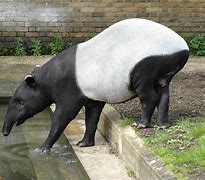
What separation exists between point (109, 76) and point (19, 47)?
7.34 m

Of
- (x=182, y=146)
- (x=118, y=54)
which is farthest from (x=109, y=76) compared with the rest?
(x=182, y=146)

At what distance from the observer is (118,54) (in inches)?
273

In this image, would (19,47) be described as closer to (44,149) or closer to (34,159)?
(44,149)

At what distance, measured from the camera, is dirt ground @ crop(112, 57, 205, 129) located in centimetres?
774

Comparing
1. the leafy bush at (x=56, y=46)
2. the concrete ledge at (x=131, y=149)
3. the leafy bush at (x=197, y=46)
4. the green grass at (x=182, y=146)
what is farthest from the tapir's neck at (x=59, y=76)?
the leafy bush at (x=197, y=46)

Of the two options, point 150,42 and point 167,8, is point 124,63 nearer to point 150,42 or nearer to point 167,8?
point 150,42

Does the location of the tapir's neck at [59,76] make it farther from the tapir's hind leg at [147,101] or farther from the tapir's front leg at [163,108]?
the tapir's front leg at [163,108]

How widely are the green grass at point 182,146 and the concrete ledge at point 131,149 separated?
84 mm

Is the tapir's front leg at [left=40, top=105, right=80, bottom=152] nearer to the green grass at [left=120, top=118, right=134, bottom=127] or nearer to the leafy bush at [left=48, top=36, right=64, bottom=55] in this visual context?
the green grass at [left=120, top=118, right=134, bottom=127]

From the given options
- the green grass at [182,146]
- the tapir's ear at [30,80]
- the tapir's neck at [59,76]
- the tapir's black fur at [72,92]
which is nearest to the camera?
the green grass at [182,146]

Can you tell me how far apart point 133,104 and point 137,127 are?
155 centimetres

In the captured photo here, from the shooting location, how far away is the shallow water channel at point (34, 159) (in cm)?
660

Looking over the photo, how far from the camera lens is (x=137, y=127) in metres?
7.00

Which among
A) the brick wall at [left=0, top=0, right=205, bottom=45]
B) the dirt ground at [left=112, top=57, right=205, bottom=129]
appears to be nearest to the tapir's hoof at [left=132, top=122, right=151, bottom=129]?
the dirt ground at [left=112, top=57, right=205, bottom=129]
